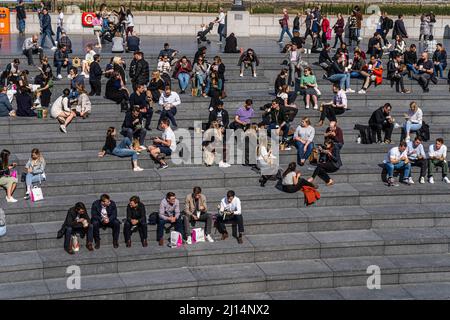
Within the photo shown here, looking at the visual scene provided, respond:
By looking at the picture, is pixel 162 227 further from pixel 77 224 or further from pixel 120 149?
pixel 120 149

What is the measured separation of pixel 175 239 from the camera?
24.5 meters

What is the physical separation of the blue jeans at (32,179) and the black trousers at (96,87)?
20.1 feet

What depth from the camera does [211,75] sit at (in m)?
31.9

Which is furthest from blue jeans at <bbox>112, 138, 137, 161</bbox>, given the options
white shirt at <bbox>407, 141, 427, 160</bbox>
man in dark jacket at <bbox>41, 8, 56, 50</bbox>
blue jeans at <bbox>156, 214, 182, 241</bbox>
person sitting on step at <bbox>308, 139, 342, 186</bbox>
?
man in dark jacket at <bbox>41, 8, 56, 50</bbox>

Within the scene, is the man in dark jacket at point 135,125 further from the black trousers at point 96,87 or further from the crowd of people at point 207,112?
the black trousers at point 96,87

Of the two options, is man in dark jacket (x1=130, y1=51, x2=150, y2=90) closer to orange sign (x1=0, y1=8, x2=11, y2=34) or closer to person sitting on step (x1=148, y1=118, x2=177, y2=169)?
person sitting on step (x1=148, y1=118, x2=177, y2=169)

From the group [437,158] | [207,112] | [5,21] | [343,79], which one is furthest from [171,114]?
[5,21]

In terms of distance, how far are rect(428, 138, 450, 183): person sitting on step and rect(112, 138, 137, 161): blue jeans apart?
8338mm

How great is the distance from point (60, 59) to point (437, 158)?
12.8 m

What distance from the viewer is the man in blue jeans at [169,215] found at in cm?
2456

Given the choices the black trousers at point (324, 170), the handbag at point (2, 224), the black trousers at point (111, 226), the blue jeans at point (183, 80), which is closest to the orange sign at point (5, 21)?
the blue jeans at point (183, 80)

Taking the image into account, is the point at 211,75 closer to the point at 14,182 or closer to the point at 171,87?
the point at 171,87

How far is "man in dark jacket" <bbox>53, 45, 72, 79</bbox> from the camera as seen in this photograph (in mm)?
33000
